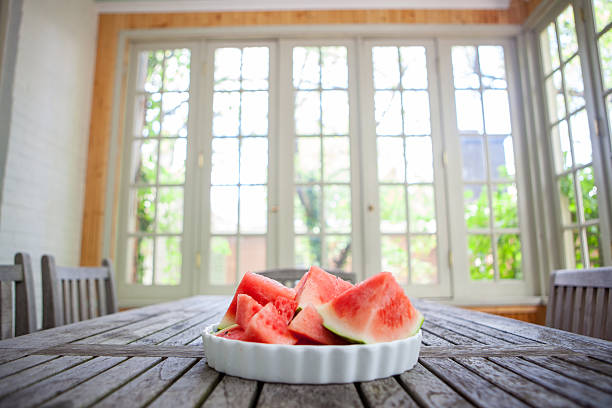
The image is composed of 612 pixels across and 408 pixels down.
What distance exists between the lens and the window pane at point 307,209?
3.05 metres

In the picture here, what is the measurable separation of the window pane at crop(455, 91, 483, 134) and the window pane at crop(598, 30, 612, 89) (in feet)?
3.00

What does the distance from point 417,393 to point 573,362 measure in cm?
30

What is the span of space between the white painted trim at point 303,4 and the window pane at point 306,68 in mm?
353

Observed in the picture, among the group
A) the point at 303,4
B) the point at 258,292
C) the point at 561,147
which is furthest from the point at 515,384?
the point at 303,4

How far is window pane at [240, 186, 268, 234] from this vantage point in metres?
3.07

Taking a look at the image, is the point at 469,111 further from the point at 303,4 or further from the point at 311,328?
the point at 311,328

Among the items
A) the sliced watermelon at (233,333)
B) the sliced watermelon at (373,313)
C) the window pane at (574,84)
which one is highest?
the window pane at (574,84)

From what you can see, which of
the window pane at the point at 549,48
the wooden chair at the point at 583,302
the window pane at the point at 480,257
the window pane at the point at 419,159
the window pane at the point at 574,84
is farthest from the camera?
the window pane at the point at 419,159

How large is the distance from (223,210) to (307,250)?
733mm

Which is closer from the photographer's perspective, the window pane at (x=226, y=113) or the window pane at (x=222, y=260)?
the window pane at (x=222, y=260)

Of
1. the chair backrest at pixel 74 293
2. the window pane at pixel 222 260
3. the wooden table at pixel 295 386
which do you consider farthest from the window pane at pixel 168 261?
the wooden table at pixel 295 386

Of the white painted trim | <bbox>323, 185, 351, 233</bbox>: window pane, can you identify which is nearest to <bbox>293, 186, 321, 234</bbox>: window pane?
<bbox>323, 185, 351, 233</bbox>: window pane

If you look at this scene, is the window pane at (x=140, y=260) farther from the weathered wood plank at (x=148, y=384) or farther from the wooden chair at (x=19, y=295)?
the weathered wood plank at (x=148, y=384)

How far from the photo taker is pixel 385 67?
10.6 ft
